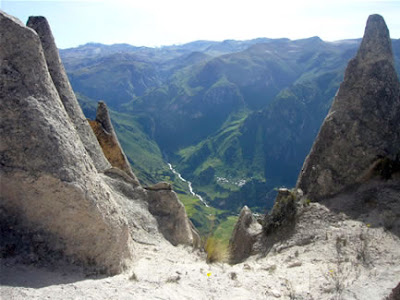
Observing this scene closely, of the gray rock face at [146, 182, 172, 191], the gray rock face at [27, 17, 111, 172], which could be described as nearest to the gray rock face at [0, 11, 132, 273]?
the gray rock face at [146, 182, 172, 191]

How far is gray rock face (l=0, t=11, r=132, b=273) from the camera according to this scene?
332 inches

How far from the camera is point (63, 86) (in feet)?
54.7

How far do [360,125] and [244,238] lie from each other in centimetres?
741

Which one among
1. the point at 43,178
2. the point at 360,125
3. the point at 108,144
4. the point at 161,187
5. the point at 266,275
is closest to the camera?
the point at 43,178

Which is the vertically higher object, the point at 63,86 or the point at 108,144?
the point at 63,86

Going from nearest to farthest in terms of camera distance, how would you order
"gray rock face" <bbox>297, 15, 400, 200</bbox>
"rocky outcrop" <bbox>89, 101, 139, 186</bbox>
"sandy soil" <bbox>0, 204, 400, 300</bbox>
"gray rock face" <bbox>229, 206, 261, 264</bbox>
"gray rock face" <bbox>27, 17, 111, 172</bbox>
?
"sandy soil" <bbox>0, 204, 400, 300</bbox>, "gray rock face" <bbox>297, 15, 400, 200</bbox>, "gray rock face" <bbox>229, 206, 261, 264</bbox>, "gray rock face" <bbox>27, 17, 111, 172</bbox>, "rocky outcrop" <bbox>89, 101, 139, 186</bbox>

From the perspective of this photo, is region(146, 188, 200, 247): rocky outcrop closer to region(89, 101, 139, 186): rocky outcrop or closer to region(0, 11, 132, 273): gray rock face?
region(0, 11, 132, 273): gray rock face

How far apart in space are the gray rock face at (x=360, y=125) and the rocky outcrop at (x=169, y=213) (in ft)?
19.5

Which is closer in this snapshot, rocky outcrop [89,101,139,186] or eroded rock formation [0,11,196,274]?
eroded rock formation [0,11,196,274]

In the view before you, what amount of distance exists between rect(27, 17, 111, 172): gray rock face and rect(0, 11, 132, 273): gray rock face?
256 inches

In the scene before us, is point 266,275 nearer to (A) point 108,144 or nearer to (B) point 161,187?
(B) point 161,187

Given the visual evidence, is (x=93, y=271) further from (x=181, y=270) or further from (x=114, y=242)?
(x=181, y=270)

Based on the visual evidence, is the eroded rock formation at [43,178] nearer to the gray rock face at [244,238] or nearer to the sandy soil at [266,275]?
the sandy soil at [266,275]

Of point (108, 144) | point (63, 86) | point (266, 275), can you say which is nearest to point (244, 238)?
point (266, 275)
